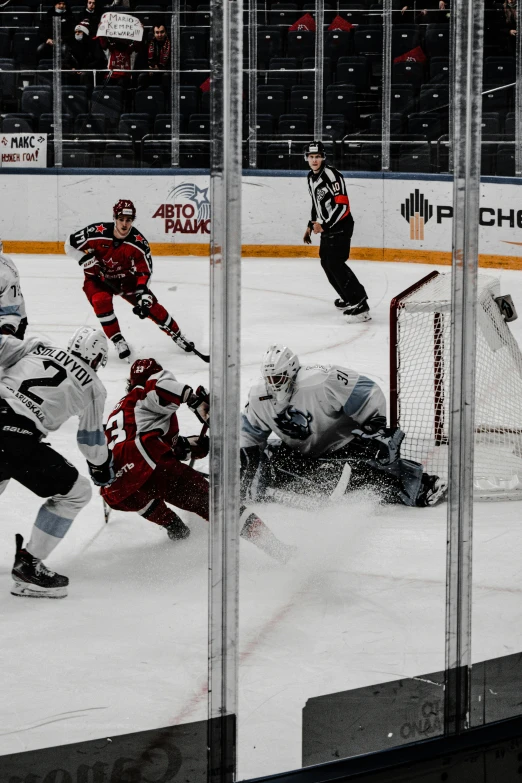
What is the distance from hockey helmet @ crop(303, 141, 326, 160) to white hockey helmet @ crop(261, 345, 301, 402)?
4.19 metres

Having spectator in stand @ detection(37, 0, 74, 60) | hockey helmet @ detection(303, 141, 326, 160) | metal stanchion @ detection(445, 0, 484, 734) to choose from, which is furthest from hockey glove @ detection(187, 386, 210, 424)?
spectator in stand @ detection(37, 0, 74, 60)

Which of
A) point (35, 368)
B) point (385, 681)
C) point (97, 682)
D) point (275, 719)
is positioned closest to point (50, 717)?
point (97, 682)

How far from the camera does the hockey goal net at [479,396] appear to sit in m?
3.90

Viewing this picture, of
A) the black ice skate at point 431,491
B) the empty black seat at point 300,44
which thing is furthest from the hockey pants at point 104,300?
the empty black seat at point 300,44

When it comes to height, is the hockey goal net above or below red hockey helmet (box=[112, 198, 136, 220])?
below

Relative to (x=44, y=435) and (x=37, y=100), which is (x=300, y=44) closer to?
(x=37, y=100)

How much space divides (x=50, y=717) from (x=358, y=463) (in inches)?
71.0

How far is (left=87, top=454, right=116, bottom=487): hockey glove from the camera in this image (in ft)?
10.7

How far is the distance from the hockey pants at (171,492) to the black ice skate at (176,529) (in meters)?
0.07

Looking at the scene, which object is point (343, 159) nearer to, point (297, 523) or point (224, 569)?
point (297, 523)

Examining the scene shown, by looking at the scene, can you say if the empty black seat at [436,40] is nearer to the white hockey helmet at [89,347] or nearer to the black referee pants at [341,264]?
the black referee pants at [341,264]

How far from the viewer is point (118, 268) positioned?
5910mm

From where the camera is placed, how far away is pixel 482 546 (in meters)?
3.39

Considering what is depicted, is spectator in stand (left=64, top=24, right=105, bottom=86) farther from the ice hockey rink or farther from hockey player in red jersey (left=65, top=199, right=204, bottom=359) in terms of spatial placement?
the ice hockey rink
